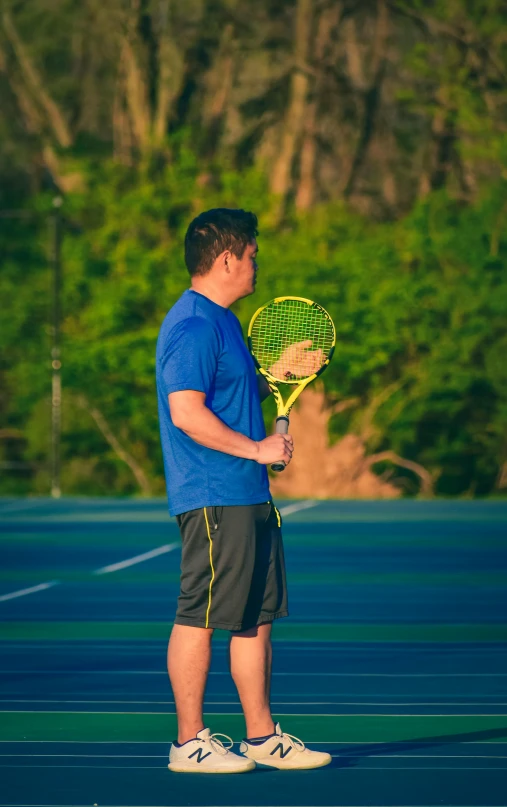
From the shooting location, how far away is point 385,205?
4384cm

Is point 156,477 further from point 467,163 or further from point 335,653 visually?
point 335,653

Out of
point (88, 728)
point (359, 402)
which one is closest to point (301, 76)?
point (359, 402)

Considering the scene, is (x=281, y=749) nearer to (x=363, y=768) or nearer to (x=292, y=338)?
(x=363, y=768)

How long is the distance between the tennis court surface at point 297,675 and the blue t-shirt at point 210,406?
1.02m

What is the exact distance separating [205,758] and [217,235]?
6.16 feet

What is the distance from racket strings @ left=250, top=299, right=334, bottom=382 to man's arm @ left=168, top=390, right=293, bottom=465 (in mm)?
662

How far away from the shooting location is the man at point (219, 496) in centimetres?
729

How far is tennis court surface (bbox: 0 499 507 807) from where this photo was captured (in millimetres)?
7195

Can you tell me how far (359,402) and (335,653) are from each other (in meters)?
23.6

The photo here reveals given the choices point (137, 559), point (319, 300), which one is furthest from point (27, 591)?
point (319, 300)

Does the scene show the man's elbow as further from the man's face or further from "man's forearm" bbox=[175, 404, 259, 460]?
the man's face

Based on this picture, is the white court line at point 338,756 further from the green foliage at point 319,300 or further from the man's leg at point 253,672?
the green foliage at point 319,300

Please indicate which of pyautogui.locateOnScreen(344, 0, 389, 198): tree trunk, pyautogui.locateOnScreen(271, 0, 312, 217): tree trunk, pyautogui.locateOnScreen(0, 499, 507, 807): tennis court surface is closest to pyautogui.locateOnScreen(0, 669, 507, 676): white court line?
pyautogui.locateOnScreen(0, 499, 507, 807): tennis court surface

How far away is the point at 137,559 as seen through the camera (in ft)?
62.0
